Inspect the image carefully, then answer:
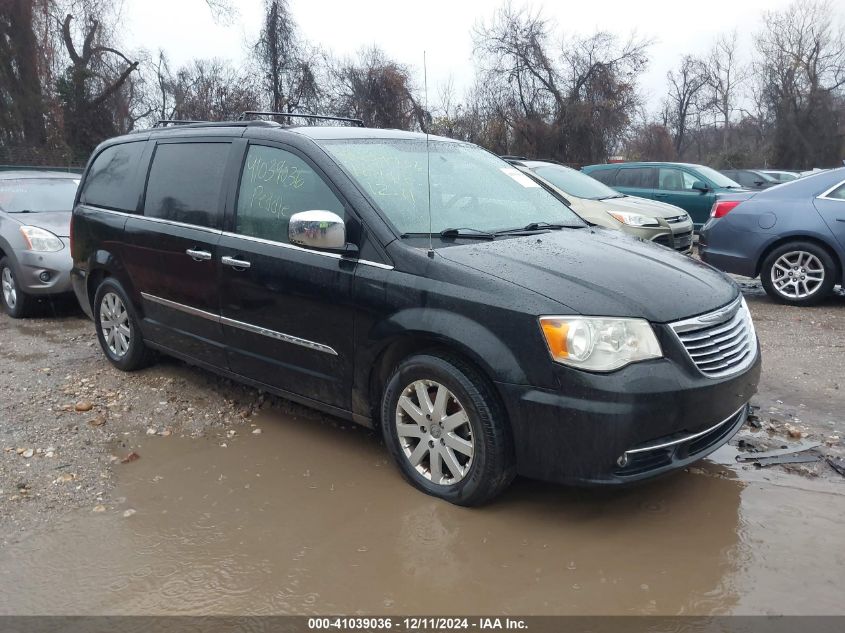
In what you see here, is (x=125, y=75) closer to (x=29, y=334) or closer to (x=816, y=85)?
(x=29, y=334)

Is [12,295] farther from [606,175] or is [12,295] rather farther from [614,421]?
[606,175]

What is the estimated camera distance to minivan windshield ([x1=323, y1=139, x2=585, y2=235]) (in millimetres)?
3811

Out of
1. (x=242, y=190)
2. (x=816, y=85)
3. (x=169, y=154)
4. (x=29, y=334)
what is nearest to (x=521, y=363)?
(x=242, y=190)

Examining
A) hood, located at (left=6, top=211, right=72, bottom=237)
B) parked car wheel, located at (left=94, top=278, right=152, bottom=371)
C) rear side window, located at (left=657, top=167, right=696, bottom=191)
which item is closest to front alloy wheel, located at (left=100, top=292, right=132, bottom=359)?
parked car wheel, located at (left=94, top=278, right=152, bottom=371)

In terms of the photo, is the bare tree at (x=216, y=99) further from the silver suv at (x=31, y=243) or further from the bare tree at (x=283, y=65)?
the silver suv at (x=31, y=243)

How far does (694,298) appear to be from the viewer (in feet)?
10.8

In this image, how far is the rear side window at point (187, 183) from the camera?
14.7 feet

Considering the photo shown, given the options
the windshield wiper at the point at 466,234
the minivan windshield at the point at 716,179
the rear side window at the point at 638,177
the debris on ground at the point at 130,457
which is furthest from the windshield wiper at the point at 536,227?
the rear side window at the point at 638,177

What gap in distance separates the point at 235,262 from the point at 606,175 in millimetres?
10579

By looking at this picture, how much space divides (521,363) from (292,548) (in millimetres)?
1284

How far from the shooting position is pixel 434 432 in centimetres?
342

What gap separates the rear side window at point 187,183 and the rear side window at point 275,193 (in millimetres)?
250

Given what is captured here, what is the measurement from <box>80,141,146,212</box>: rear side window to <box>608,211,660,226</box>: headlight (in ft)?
17.9

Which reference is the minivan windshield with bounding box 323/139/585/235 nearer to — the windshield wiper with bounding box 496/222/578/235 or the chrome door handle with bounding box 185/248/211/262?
the windshield wiper with bounding box 496/222/578/235
